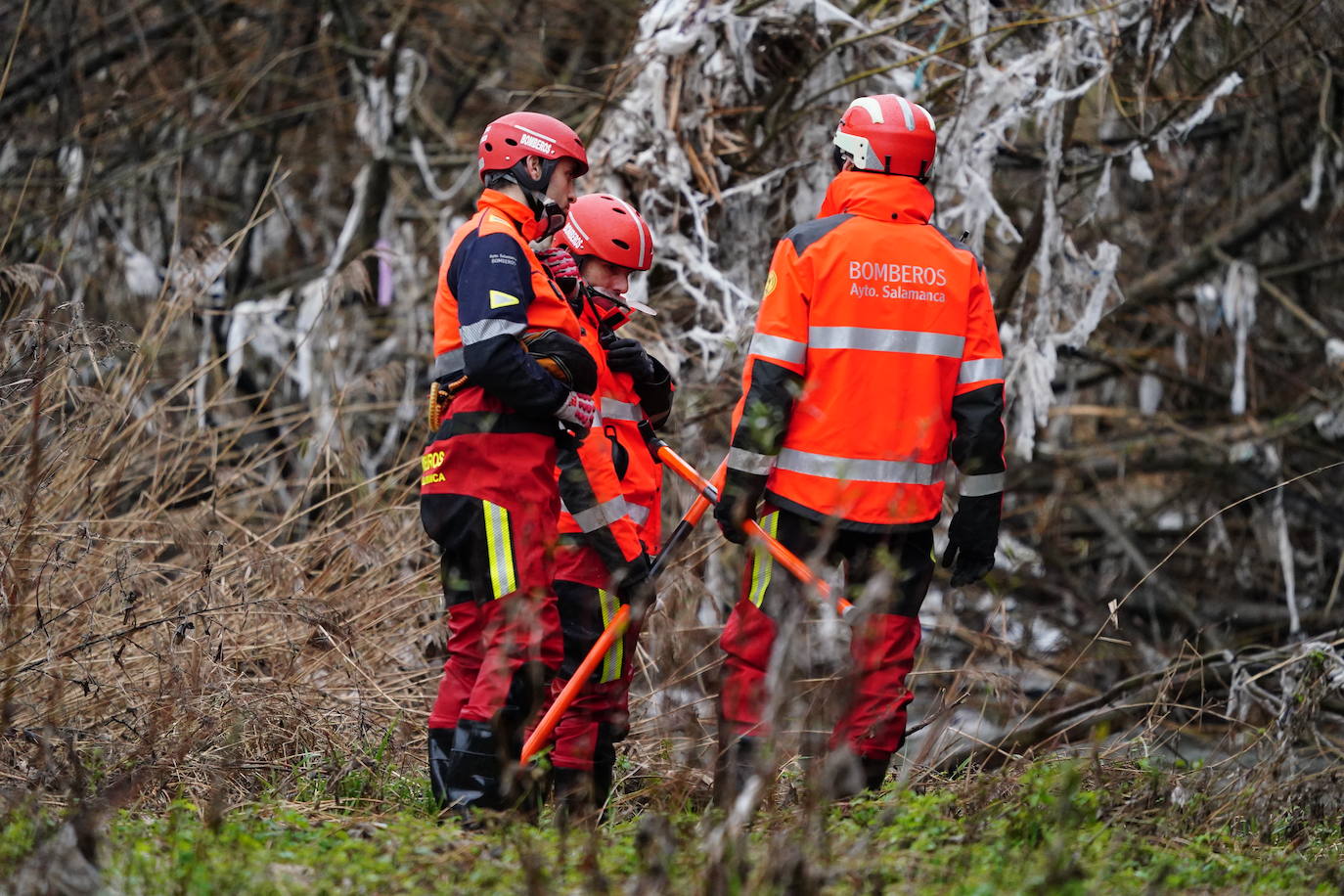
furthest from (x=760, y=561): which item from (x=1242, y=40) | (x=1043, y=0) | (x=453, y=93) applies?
(x=453, y=93)

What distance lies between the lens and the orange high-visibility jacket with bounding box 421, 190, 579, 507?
13.4ft

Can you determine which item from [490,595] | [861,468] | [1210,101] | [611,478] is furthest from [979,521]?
[1210,101]

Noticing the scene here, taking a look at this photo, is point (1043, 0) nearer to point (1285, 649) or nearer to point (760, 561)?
point (1285, 649)

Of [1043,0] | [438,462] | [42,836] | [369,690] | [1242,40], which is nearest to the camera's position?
[42,836]

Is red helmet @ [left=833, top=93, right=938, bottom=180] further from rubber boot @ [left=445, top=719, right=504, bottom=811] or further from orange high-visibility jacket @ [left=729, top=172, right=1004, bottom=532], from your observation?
rubber boot @ [left=445, top=719, right=504, bottom=811]

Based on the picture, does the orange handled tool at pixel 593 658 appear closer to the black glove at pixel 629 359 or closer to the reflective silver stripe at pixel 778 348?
the reflective silver stripe at pixel 778 348

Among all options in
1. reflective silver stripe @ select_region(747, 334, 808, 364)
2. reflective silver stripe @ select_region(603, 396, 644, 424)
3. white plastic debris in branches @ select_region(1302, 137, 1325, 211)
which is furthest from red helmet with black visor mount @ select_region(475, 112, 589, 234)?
white plastic debris in branches @ select_region(1302, 137, 1325, 211)

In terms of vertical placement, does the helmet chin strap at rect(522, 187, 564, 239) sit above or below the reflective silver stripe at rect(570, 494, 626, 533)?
above

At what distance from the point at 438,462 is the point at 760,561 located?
95 cm

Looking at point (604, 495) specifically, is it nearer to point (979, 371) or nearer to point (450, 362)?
point (450, 362)

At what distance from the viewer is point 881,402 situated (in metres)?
4.28

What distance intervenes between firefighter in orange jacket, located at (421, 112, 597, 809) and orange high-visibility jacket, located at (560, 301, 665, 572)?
0.10 m

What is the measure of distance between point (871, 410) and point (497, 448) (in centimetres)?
105

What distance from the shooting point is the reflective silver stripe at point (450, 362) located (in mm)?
4270
